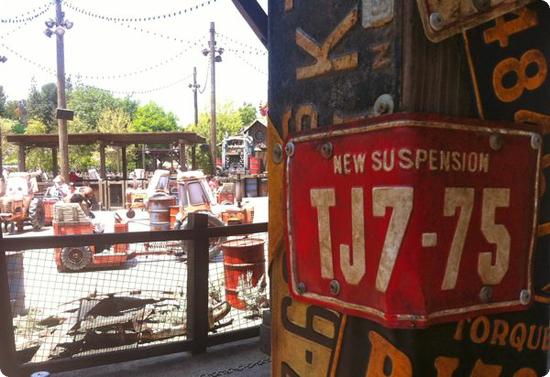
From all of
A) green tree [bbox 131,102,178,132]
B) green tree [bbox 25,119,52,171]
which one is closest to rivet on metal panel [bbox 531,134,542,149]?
green tree [bbox 25,119,52,171]

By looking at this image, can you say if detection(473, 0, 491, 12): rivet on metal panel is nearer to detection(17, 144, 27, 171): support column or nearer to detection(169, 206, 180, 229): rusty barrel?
detection(169, 206, 180, 229): rusty barrel

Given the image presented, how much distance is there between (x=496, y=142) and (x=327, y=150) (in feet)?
1.38

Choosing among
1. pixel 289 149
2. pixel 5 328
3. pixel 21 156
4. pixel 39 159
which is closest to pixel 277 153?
pixel 289 149

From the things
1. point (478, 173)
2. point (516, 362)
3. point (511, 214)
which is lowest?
point (516, 362)

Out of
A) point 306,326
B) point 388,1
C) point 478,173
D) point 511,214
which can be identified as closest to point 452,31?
point 388,1

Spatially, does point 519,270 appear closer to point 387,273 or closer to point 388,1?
point 387,273

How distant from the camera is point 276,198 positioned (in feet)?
4.68

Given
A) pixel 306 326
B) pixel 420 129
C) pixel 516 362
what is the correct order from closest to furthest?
pixel 420 129 < pixel 516 362 < pixel 306 326

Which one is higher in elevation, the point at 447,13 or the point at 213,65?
the point at 213,65

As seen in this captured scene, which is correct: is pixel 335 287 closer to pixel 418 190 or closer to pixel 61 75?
pixel 418 190

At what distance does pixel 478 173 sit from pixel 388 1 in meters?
0.47

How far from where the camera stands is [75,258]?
7.93 meters

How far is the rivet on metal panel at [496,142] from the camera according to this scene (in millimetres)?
1086

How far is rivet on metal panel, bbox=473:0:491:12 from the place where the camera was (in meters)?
0.98
